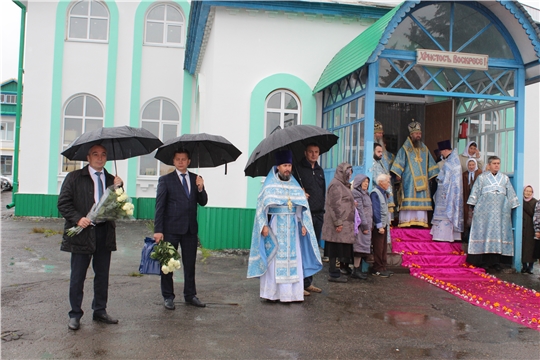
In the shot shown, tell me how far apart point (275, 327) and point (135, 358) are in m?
1.54

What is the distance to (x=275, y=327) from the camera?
16.6ft

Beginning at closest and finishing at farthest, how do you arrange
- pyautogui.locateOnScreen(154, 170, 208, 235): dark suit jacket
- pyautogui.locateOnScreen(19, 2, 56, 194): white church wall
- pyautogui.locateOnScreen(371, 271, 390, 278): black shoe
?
pyautogui.locateOnScreen(154, 170, 208, 235): dark suit jacket, pyautogui.locateOnScreen(371, 271, 390, 278): black shoe, pyautogui.locateOnScreen(19, 2, 56, 194): white church wall

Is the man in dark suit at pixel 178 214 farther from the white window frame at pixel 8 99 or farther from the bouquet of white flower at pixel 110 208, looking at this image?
the white window frame at pixel 8 99

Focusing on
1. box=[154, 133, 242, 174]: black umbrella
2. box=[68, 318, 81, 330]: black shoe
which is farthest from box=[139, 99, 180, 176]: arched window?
box=[68, 318, 81, 330]: black shoe

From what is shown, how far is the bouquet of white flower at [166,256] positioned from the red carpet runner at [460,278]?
12.6ft

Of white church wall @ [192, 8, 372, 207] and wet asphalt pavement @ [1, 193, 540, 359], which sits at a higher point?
white church wall @ [192, 8, 372, 207]

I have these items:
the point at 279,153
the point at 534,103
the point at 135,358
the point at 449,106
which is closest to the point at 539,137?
the point at 534,103

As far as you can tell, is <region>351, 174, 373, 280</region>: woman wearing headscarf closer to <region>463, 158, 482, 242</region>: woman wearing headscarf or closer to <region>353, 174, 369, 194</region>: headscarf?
<region>353, 174, 369, 194</region>: headscarf

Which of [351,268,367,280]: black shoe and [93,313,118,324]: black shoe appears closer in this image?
[93,313,118,324]: black shoe

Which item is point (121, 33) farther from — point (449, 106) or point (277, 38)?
point (449, 106)

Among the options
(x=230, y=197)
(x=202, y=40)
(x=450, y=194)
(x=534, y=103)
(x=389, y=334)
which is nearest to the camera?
(x=389, y=334)

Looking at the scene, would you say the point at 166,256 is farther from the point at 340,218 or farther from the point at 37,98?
the point at 37,98

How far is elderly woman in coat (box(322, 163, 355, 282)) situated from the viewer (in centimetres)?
704

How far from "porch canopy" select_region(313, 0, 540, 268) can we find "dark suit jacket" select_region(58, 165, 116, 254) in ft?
14.8
